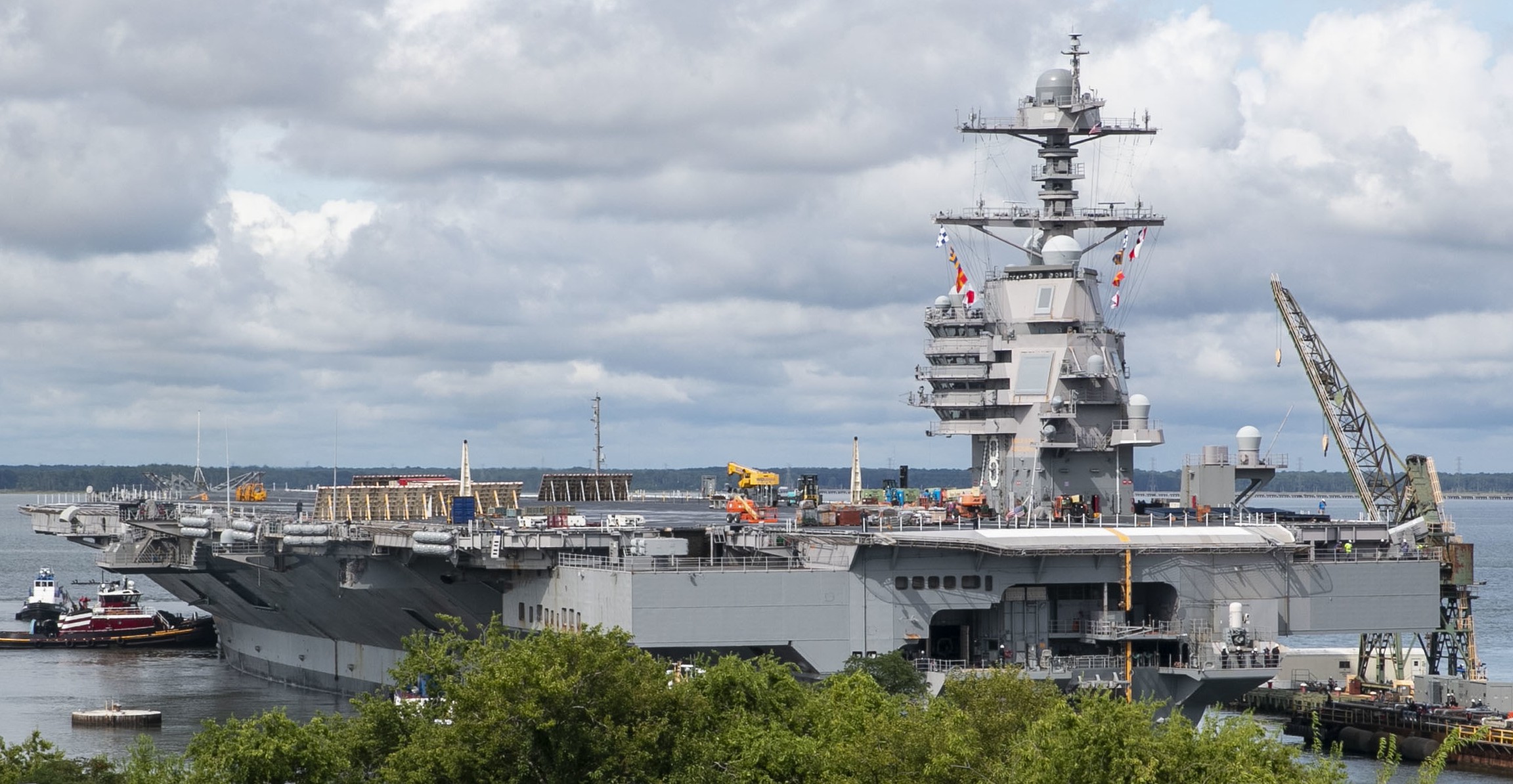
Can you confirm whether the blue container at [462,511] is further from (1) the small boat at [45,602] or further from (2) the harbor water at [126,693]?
(1) the small boat at [45,602]

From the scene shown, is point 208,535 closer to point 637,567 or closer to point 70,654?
point 637,567

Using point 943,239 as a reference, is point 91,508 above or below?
below

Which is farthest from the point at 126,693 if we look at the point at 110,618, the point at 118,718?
the point at 110,618

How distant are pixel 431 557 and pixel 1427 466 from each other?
2711cm

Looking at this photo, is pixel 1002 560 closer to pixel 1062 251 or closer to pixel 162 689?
pixel 1062 251

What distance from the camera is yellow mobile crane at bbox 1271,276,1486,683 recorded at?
5244cm

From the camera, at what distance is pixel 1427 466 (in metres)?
55.2

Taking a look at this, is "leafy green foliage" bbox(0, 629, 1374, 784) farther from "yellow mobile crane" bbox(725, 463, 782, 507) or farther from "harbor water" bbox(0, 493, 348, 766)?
"yellow mobile crane" bbox(725, 463, 782, 507)

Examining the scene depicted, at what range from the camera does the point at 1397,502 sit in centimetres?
5628

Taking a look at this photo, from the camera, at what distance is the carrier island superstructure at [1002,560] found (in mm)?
39844

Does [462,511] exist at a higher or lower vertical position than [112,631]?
higher

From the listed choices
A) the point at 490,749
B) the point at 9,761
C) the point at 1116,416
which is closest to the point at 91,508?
the point at 1116,416

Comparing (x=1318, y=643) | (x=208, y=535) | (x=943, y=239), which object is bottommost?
(x=1318, y=643)

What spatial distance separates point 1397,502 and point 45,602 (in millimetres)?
51073
